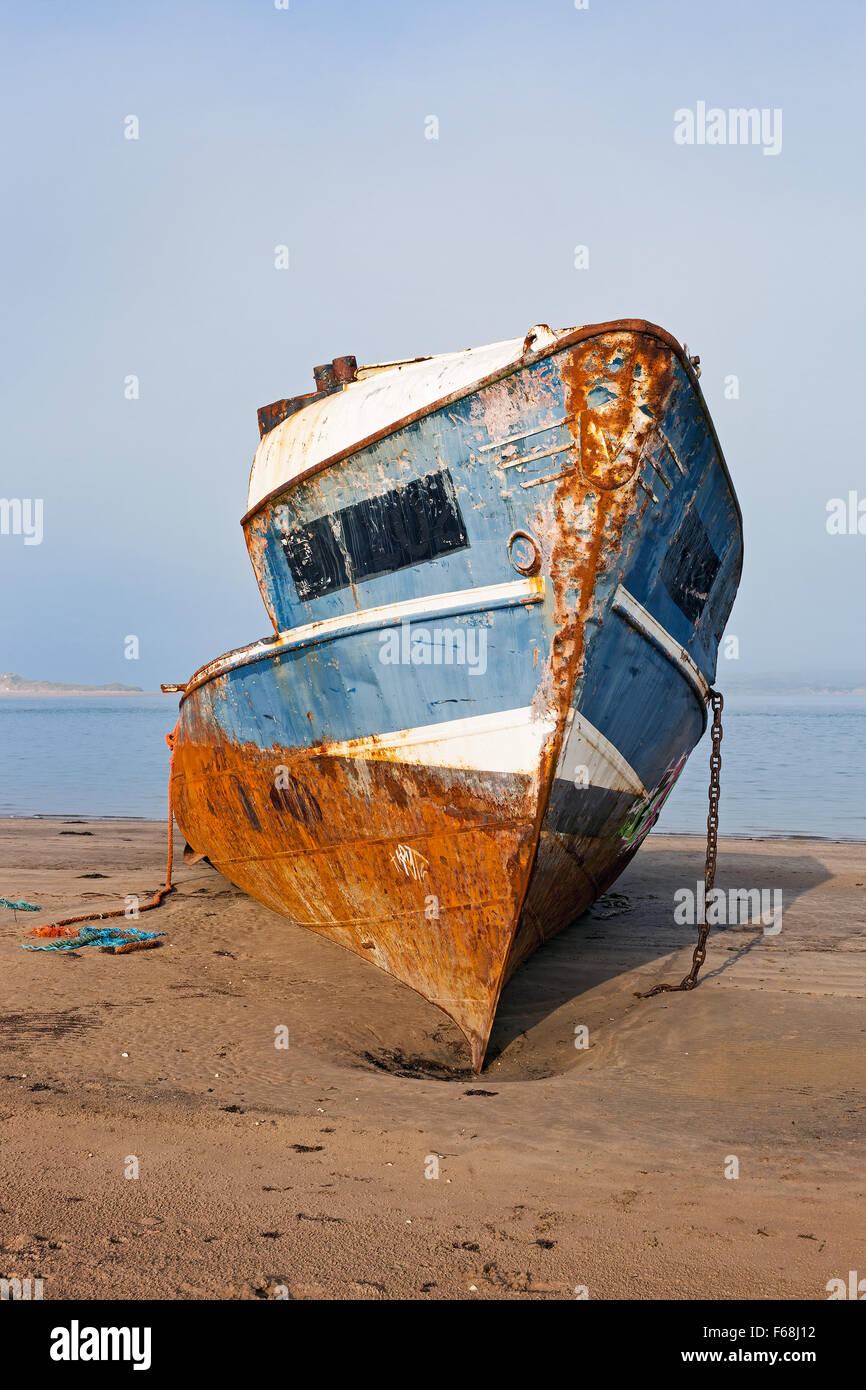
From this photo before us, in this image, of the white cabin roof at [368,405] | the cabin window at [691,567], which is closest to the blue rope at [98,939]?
the white cabin roof at [368,405]

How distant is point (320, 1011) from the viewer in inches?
230

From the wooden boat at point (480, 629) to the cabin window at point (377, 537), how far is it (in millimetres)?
13

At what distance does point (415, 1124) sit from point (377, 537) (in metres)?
3.15

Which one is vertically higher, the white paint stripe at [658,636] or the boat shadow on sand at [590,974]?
the white paint stripe at [658,636]

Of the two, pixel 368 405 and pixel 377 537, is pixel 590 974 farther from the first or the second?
pixel 368 405

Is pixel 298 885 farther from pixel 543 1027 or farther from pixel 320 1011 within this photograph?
pixel 543 1027

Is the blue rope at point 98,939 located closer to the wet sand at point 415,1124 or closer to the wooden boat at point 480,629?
the wet sand at point 415,1124

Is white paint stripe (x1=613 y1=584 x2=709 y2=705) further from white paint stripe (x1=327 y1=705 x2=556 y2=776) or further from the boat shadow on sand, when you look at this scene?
the boat shadow on sand

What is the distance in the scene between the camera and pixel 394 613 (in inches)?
214

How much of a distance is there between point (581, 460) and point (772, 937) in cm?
521

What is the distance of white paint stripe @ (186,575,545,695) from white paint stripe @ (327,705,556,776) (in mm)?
589

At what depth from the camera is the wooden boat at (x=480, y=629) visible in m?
4.80

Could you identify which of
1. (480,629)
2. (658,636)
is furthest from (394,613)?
(658,636)

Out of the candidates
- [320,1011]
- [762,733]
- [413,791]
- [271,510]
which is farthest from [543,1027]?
[762,733]
